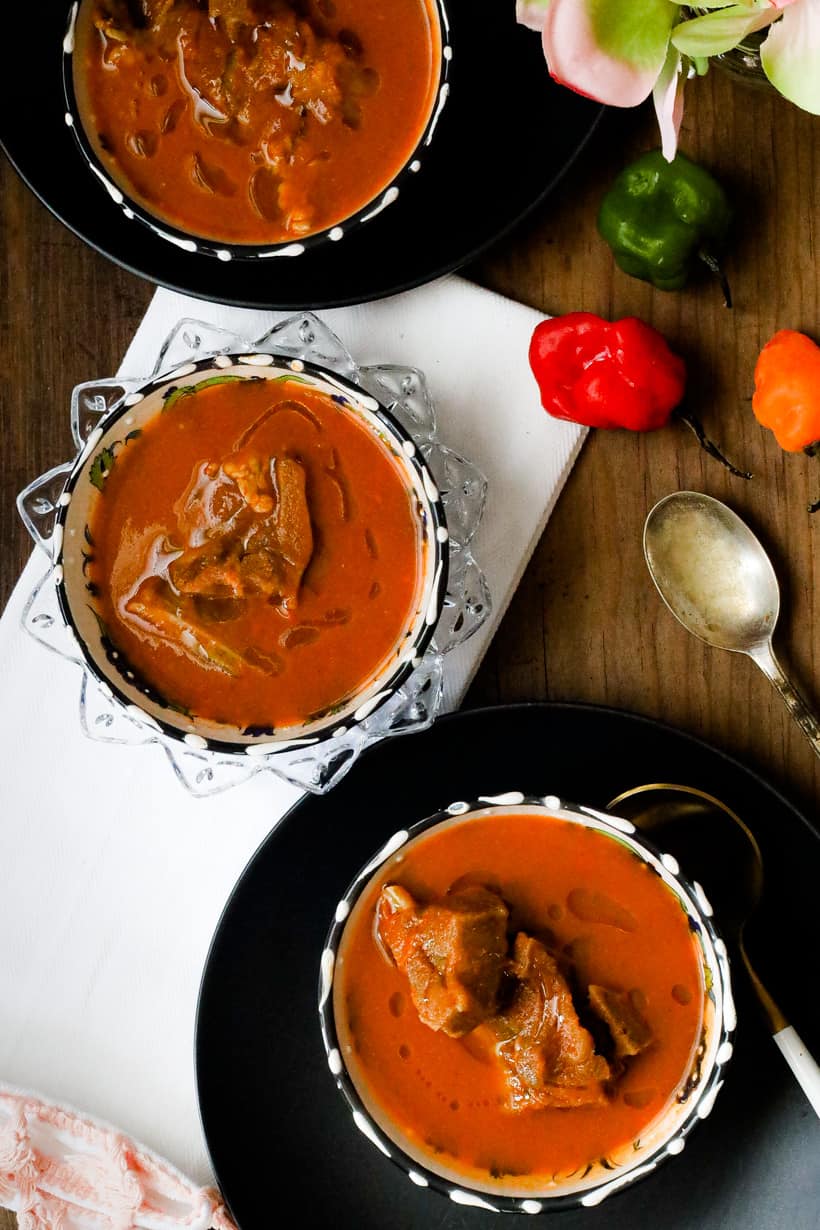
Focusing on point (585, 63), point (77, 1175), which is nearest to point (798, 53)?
point (585, 63)

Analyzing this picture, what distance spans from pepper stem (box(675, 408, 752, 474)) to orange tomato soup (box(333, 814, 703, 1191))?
82cm

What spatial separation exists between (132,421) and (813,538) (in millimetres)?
1374

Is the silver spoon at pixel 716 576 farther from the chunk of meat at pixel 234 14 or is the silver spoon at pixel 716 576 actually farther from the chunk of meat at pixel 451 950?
the chunk of meat at pixel 234 14

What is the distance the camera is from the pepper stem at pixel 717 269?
258cm

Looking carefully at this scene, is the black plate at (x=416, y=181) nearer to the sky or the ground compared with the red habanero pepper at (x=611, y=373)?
nearer to the sky

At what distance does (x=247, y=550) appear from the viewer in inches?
92.4

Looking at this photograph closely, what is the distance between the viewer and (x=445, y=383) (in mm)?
2664

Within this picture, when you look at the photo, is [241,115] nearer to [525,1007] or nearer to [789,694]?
[789,694]

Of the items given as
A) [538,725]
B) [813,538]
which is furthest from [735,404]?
[538,725]

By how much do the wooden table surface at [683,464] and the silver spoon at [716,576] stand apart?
2.0 inches

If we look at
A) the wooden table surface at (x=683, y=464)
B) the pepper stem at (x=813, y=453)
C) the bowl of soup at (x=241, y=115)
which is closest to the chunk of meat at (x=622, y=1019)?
the wooden table surface at (x=683, y=464)

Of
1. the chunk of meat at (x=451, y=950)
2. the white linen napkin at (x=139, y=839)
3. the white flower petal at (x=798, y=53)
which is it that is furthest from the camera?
the white linen napkin at (x=139, y=839)

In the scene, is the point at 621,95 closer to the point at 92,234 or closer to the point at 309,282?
the point at 309,282

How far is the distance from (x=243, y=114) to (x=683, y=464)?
111cm
